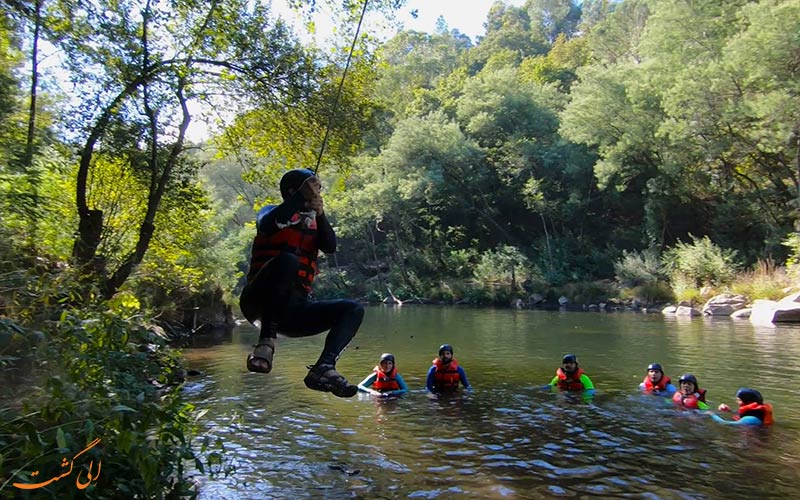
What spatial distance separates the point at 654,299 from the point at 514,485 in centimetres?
3034

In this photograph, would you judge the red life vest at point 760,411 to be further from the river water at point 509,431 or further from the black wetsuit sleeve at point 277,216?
the black wetsuit sleeve at point 277,216

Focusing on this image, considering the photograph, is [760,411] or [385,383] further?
[385,383]

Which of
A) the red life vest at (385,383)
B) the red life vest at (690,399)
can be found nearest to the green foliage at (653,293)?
the red life vest at (690,399)

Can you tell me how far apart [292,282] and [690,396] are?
1013cm

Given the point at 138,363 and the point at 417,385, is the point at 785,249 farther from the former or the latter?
the point at 138,363

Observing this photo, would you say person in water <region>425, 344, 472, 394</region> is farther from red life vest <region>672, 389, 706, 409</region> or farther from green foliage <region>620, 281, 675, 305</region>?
green foliage <region>620, 281, 675, 305</region>

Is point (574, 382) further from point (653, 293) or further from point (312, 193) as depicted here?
point (653, 293)

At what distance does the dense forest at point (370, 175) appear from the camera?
24.1 ft

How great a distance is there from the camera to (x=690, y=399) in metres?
12.0

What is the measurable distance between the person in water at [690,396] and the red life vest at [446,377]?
475cm

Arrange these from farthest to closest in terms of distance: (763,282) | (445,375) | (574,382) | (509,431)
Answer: (763,282) → (445,375) → (574,382) → (509,431)

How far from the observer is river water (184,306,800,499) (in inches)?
317

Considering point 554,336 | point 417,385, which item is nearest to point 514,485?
point 417,385

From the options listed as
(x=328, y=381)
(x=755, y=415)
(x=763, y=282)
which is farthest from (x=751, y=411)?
(x=763, y=282)
